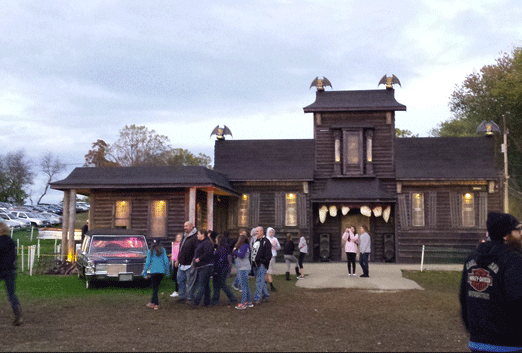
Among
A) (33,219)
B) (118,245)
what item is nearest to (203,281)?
(118,245)

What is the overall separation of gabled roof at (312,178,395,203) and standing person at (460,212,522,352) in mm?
19752

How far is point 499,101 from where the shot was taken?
39.2 m

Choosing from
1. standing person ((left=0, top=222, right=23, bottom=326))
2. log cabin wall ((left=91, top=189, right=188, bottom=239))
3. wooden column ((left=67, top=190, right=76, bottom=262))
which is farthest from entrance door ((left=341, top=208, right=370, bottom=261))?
standing person ((left=0, top=222, right=23, bottom=326))

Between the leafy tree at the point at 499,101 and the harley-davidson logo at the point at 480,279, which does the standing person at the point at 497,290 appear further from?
the leafy tree at the point at 499,101

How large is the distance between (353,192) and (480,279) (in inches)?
799

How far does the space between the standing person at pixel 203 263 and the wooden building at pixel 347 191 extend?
10907 millimetres

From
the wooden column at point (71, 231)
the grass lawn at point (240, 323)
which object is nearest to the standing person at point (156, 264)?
the grass lawn at point (240, 323)

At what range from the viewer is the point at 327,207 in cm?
2491

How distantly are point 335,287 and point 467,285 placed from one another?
11.7 m

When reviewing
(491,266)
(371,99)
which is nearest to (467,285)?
(491,266)

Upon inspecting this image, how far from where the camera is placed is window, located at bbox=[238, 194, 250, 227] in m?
25.5

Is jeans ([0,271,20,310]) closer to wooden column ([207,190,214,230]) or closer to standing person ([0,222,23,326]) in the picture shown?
standing person ([0,222,23,326])

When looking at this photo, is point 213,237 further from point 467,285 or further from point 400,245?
point 400,245

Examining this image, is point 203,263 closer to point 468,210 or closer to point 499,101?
point 468,210
